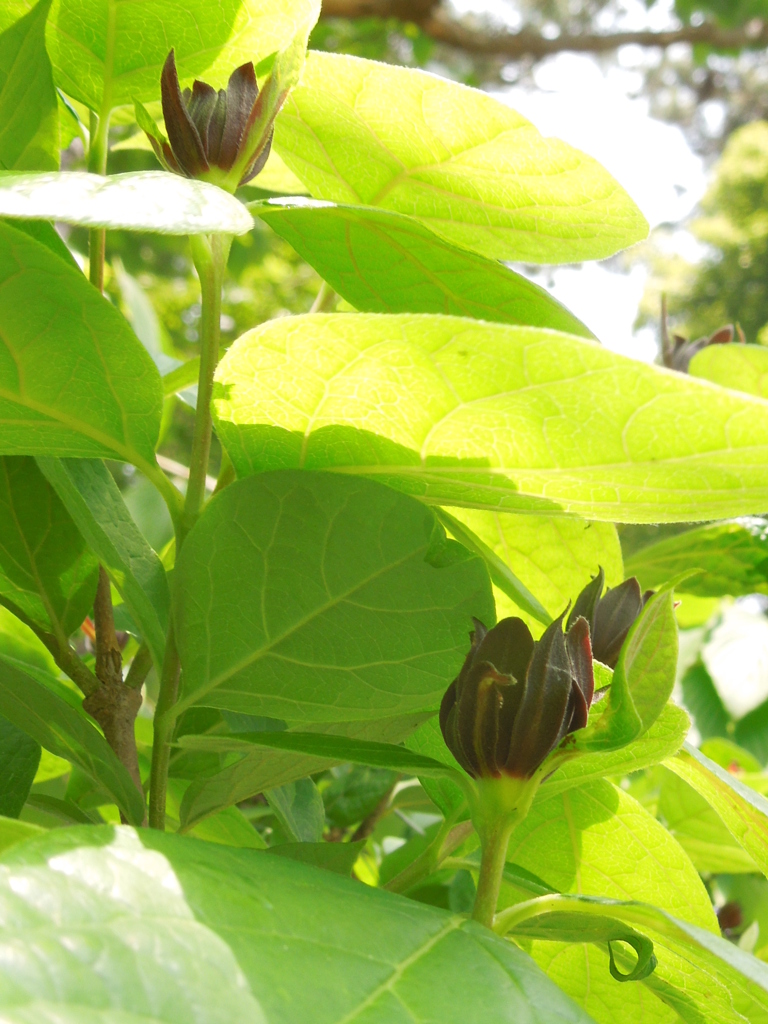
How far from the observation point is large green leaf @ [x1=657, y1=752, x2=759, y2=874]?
2.58 feet

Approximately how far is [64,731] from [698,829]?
62 centimetres

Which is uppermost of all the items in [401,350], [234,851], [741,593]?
Result: [401,350]

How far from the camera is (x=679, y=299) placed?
13.7 meters

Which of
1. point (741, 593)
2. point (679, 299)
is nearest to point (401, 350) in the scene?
point (741, 593)

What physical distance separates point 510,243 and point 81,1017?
388 mm

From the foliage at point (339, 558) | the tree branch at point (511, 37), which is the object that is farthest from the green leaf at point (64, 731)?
the tree branch at point (511, 37)

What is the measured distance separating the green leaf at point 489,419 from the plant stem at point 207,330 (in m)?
0.04

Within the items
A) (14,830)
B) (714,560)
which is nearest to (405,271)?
(14,830)

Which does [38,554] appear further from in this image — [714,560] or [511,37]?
[511,37]

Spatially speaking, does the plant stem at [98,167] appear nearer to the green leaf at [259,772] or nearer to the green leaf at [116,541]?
the green leaf at [116,541]

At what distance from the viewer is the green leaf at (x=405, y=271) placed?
405mm

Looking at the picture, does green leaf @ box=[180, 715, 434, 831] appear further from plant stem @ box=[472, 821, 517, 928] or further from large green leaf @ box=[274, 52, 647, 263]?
large green leaf @ box=[274, 52, 647, 263]

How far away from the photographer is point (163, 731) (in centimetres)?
39

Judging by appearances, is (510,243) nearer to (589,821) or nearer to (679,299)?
(589,821)
